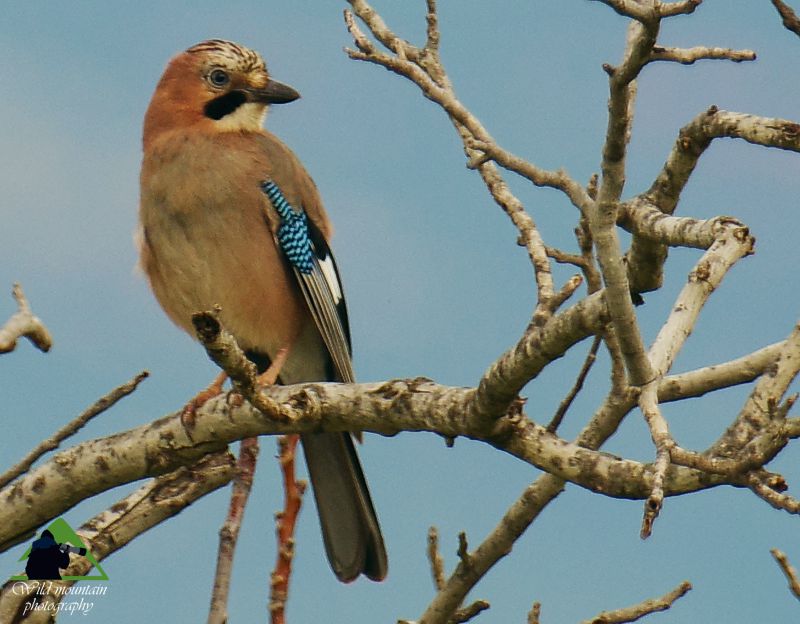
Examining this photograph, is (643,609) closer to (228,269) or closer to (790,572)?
(790,572)

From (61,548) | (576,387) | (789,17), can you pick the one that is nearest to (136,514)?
(61,548)

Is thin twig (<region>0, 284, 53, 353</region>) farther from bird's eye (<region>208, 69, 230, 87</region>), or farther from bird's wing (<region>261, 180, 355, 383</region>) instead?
bird's eye (<region>208, 69, 230, 87</region>)

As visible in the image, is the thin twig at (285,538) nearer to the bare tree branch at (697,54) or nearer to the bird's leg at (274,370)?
the bird's leg at (274,370)

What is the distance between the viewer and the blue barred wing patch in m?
5.52

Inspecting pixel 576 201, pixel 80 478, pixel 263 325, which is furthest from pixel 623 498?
pixel 263 325

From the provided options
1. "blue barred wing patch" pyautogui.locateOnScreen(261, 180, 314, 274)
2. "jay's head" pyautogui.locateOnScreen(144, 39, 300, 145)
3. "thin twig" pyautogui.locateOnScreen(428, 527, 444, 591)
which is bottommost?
"thin twig" pyautogui.locateOnScreen(428, 527, 444, 591)

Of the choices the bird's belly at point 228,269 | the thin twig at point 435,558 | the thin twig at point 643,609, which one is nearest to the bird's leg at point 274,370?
the bird's belly at point 228,269

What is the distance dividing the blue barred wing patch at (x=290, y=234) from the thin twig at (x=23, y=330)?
4.97ft

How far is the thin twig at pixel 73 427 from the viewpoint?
446cm

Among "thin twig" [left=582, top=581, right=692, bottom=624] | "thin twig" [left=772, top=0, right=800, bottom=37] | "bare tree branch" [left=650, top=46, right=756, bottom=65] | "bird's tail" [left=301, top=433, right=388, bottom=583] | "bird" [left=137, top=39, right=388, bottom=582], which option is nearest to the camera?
"bare tree branch" [left=650, top=46, right=756, bottom=65]

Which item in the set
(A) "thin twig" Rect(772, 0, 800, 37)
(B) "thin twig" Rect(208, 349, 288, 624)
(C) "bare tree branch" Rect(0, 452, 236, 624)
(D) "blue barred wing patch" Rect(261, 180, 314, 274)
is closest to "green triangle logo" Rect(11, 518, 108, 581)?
(C) "bare tree branch" Rect(0, 452, 236, 624)

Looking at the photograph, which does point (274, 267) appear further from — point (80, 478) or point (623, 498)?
point (623, 498)

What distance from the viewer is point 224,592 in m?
3.76

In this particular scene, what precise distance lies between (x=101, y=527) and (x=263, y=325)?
4.05 feet
